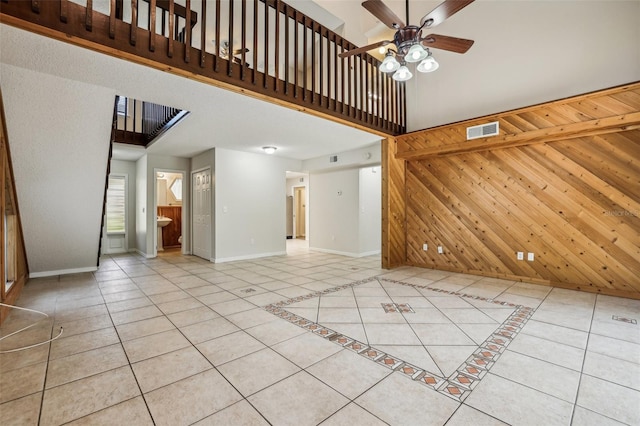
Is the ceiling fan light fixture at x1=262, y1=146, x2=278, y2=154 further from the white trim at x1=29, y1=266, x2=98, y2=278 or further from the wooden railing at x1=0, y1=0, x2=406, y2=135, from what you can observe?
the white trim at x1=29, y1=266, x2=98, y2=278

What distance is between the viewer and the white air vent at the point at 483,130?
4.21 meters

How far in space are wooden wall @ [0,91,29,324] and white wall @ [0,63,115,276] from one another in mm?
75

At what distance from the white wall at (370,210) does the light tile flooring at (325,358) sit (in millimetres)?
2917

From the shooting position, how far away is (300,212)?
11352 millimetres

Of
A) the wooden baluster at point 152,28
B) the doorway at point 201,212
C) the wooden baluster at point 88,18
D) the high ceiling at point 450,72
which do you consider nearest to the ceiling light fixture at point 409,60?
the high ceiling at point 450,72

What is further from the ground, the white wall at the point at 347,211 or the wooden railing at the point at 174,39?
the wooden railing at the point at 174,39

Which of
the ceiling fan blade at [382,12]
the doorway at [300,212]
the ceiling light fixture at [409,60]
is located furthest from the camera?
the doorway at [300,212]

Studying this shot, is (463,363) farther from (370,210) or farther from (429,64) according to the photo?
(370,210)

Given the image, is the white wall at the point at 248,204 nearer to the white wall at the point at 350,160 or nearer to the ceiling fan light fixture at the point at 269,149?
the white wall at the point at 350,160

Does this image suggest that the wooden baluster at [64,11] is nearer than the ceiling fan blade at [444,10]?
Yes

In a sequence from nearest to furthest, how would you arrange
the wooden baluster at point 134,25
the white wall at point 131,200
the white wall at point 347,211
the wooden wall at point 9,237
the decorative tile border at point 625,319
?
the wooden baluster at point 134,25 < the decorative tile border at point 625,319 < the wooden wall at point 9,237 < the white wall at point 347,211 < the white wall at point 131,200

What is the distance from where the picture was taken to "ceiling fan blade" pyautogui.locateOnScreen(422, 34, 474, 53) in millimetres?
3020

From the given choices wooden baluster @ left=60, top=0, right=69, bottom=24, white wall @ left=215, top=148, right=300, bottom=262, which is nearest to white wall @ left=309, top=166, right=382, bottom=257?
white wall @ left=215, top=148, right=300, bottom=262

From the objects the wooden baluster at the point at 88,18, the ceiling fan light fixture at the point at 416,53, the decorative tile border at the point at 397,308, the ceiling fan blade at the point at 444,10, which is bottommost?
the decorative tile border at the point at 397,308
